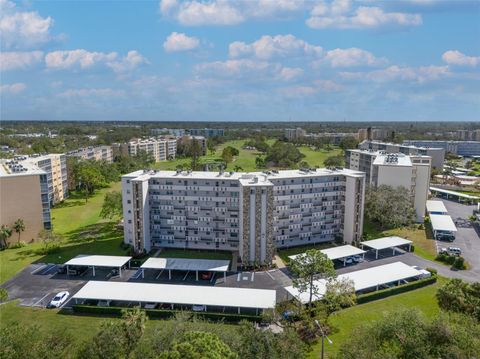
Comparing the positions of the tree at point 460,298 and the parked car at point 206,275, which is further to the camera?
the parked car at point 206,275

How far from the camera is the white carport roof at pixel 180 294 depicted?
150ft

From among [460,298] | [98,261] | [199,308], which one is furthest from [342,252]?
[98,261]

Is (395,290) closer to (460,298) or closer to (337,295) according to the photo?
(460,298)

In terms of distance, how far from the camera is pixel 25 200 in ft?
232

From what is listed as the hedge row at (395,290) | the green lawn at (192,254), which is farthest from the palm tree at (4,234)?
the hedge row at (395,290)

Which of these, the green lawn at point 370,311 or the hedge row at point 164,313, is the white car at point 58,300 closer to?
the hedge row at point 164,313

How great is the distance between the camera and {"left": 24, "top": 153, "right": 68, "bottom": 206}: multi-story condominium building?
99312mm

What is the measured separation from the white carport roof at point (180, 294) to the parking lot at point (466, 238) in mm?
37636

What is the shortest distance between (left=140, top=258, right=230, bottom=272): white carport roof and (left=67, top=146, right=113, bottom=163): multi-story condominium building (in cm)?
8689

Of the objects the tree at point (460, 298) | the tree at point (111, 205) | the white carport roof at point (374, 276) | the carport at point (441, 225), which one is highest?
the tree at point (111, 205)

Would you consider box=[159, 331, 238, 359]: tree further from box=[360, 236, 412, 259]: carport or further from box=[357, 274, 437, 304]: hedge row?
box=[360, 236, 412, 259]: carport

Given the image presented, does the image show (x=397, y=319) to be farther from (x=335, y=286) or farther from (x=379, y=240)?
(x=379, y=240)

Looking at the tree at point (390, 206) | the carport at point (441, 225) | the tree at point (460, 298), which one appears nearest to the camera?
the tree at point (460, 298)

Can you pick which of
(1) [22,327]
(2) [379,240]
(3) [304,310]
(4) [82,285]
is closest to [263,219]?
(3) [304,310]
